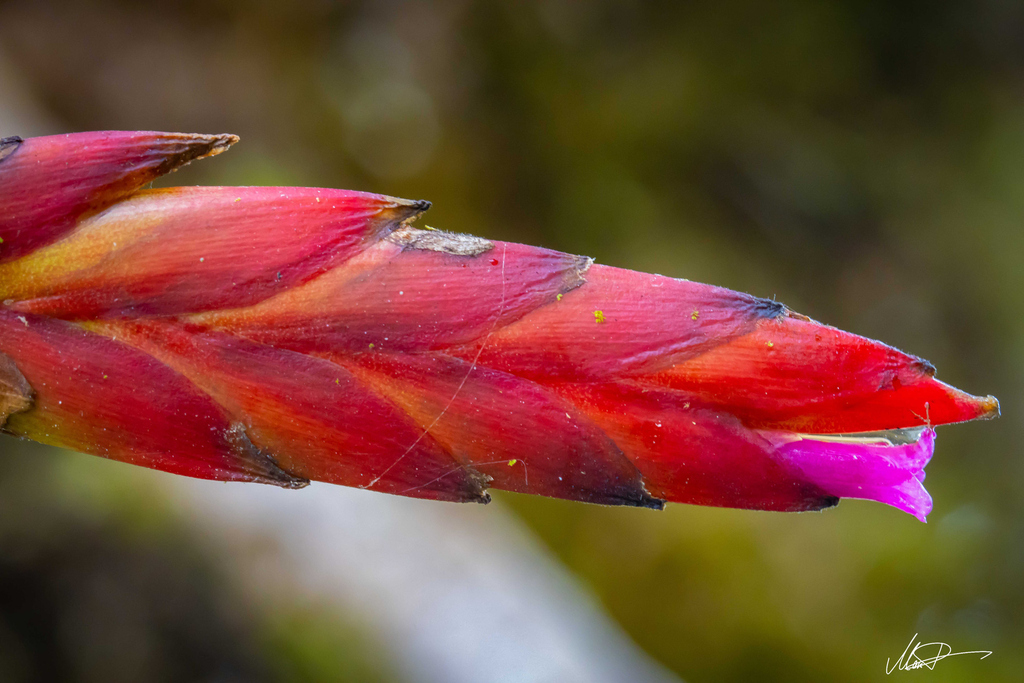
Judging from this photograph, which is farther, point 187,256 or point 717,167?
point 717,167

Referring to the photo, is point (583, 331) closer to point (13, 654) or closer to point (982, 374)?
point (13, 654)

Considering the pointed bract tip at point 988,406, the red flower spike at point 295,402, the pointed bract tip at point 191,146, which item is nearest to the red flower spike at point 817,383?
→ the pointed bract tip at point 988,406

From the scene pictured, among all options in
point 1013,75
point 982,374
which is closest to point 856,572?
point 982,374

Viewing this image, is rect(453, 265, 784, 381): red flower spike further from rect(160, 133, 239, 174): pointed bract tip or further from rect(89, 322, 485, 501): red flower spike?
rect(160, 133, 239, 174): pointed bract tip

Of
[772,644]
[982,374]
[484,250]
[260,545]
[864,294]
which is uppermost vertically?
[484,250]
